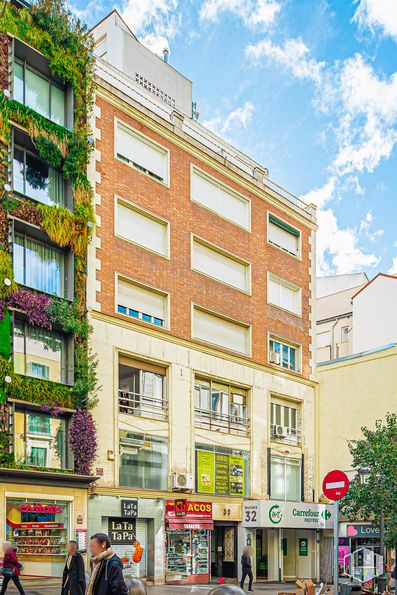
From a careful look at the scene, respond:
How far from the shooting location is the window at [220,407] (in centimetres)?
3266

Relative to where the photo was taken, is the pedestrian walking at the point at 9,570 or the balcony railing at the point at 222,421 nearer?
the pedestrian walking at the point at 9,570

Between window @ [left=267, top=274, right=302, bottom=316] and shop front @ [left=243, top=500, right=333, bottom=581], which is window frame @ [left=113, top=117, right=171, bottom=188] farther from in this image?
shop front @ [left=243, top=500, right=333, bottom=581]

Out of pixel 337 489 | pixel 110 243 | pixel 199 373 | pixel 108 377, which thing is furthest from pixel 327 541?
pixel 337 489

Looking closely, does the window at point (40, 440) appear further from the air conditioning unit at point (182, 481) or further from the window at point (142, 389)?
the air conditioning unit at point (182, 481)

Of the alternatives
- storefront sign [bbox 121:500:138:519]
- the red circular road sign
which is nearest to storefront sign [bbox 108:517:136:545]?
storefront sign [bbox 121:500:138:519]

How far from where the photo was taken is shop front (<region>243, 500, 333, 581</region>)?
3309cm

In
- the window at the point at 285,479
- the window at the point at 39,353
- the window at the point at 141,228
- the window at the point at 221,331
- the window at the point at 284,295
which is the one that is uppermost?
the window at the point at 141,228

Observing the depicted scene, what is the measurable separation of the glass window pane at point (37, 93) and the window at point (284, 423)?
17.2 metres

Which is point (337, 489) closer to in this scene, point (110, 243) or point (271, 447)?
point (110, 243)

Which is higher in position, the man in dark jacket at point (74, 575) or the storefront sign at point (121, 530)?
the man in dark jacket at point (74, 575)

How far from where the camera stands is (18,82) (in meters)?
26.7

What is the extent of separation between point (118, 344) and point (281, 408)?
38.1 feet

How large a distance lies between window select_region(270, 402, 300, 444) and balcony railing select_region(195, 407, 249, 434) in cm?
215

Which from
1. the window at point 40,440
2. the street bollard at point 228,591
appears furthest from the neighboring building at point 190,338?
the street bollard at point 228,591
